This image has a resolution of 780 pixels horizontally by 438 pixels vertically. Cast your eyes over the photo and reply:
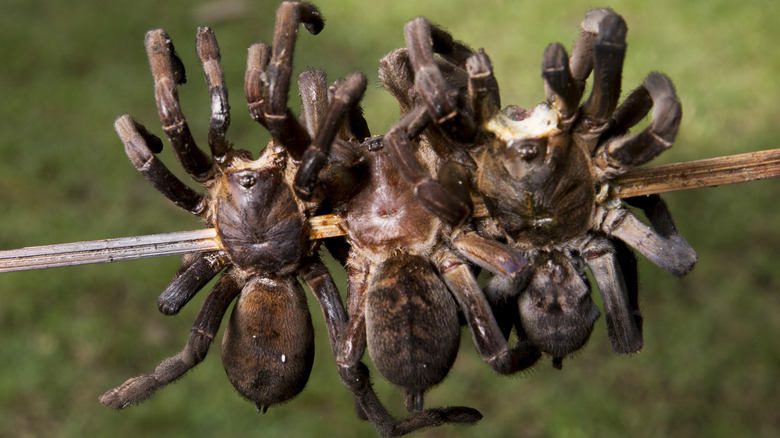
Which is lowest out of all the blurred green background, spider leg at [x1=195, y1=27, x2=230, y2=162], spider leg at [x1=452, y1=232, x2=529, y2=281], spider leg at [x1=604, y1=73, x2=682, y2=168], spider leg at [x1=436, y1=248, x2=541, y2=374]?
the blurred green background

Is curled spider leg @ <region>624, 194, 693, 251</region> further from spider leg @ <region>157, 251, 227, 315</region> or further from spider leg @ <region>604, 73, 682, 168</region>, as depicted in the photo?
spider leg @ <region>157, 251, 227, 315</region>

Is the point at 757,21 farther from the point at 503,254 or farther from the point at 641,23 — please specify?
the point at 503,254

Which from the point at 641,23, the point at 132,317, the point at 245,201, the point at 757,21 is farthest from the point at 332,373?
the point at 757,21

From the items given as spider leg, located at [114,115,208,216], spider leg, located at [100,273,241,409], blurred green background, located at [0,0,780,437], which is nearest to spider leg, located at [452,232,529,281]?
spider leg, located at [100,273,241,409]

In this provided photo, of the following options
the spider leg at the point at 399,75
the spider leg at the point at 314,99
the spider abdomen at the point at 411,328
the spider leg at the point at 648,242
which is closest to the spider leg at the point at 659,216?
the spider leg at the point at 648,242

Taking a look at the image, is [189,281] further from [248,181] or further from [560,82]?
[560,82]

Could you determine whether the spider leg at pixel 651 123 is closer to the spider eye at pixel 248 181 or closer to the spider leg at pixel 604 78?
the spider leg at pixel 604 78
